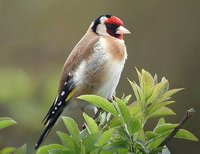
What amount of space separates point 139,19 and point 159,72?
91 cm

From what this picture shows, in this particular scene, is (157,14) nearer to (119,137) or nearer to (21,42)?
(21,42)

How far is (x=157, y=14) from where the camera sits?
8641 millimetres

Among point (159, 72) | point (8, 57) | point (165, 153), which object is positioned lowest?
point (159, 72)

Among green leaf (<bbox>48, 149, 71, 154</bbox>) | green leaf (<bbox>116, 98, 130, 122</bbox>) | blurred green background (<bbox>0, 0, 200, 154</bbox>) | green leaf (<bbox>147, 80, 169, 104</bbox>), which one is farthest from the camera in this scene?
blurred green background (<bbox>0, 0, 200, 154</bbox>)

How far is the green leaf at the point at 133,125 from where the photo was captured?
6.10ft

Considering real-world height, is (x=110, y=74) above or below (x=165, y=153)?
below

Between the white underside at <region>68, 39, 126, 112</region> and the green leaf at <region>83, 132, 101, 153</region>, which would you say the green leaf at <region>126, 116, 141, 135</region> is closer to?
the green leaf at <region>83, 132, 101, 153</region>

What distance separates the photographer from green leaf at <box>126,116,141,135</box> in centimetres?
186

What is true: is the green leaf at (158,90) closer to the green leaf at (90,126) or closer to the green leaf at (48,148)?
the green leaf at (90,126)

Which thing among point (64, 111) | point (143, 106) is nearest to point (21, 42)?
point (64, 111)

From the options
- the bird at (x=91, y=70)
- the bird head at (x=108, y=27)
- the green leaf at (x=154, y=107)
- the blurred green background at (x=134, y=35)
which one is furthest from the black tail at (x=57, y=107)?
the green leaf at (x=154, y=107)

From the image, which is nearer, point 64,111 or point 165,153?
point 165,153

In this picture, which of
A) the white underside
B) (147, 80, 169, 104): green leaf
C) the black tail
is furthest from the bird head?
(147, 80, 169, 104): green leaf

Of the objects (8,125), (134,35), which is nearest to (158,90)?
(8,125)
